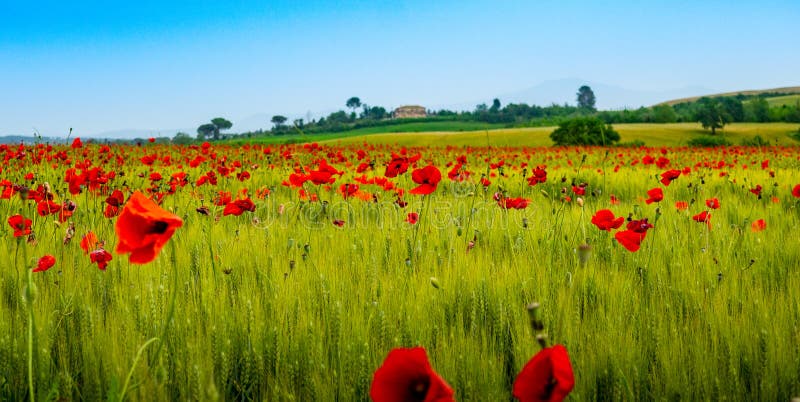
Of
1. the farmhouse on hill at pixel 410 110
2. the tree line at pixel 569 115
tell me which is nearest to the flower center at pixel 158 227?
the tree line at pixel 569 115

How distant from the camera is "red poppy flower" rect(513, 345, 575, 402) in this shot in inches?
23.5

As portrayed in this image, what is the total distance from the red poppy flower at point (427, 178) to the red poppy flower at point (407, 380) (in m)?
1.48

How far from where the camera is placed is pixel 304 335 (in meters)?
1.58

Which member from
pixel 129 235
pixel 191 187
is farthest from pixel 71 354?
pixel 191 187

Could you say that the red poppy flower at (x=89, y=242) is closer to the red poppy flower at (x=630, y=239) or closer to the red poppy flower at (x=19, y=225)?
the red poppy flower at (x=19, y=225)

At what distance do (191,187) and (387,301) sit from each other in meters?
3.52

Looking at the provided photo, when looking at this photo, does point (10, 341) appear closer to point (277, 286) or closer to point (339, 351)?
point (277, 286)

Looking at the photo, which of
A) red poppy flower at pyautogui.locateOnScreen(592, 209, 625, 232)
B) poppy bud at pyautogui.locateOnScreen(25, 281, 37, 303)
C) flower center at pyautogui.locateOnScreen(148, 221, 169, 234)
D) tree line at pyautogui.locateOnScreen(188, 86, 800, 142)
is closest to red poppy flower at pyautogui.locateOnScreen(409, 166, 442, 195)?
red poppy flower at pyautogui.locateOnScreen(592, 209, 625, 232)

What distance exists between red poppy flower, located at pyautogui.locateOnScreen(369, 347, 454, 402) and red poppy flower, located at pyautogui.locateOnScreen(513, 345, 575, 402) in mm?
101

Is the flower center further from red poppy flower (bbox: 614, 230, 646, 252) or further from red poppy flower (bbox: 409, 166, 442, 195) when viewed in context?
red poppy flower (bbox: 614, 230, 646, 252)

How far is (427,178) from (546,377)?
64.5 inches

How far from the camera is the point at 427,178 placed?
7.38ft

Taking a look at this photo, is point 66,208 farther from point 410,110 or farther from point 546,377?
point 410,110

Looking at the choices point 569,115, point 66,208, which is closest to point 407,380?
point 66,208
